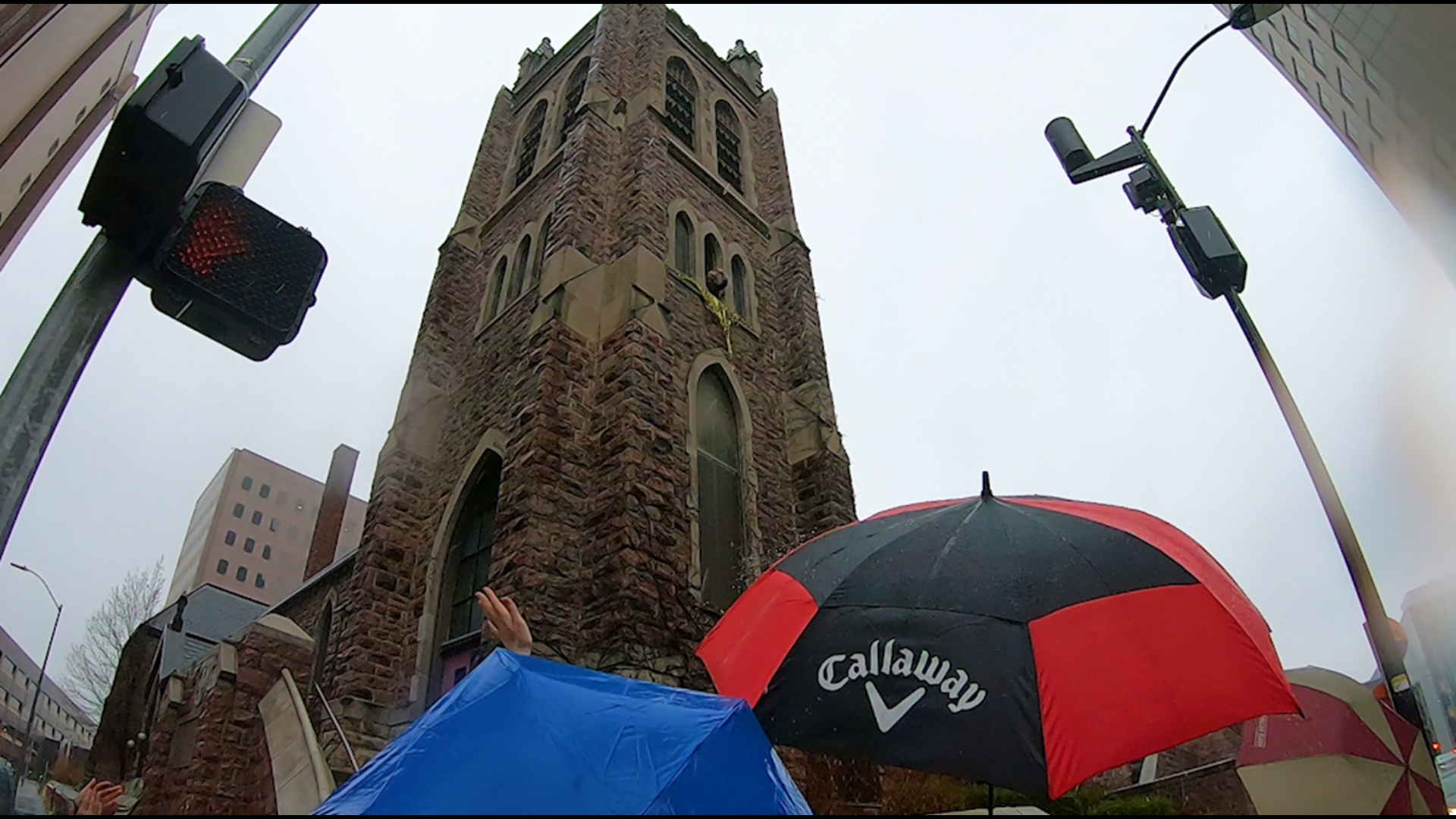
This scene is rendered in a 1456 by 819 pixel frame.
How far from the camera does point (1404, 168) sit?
4109 mm

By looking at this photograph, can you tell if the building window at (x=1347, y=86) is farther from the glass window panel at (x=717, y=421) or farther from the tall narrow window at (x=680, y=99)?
the tall narrow window at (x=680, y=99)

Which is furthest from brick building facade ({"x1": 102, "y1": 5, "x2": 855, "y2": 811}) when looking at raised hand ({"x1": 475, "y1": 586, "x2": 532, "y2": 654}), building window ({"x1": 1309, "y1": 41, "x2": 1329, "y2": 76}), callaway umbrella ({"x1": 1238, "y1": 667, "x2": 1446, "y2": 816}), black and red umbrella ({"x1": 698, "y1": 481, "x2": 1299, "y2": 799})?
building window ({"x1": 1309, "y1": 41, "x2": 1329, "y2": 76})

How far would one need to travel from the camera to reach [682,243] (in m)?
12.4

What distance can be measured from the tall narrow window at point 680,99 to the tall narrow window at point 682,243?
89.0 inches

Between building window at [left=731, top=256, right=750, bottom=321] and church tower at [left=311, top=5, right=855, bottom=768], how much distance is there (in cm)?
5

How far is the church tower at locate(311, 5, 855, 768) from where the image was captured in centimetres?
804

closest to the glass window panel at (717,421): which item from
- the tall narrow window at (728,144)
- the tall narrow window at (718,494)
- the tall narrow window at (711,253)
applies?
the tall narrow window at (718,494)

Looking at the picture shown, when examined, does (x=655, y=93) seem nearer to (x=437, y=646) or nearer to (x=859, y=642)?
(x=437, y=646)

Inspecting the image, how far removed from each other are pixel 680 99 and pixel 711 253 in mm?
4383

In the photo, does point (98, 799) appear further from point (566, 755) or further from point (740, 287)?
point (740, 287)

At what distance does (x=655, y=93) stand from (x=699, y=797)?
12985 mm

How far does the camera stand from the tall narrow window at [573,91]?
14664mm

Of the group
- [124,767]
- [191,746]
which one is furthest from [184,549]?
[191,746]

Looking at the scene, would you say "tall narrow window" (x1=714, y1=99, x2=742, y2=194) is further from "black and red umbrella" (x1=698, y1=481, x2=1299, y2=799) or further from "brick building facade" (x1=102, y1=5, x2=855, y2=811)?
"black and red umbrella" (x1=698, y1=481, x2=1299, y2=799)
